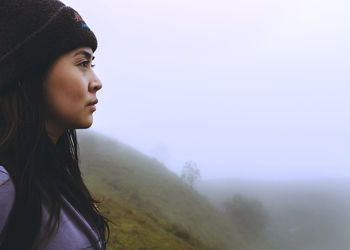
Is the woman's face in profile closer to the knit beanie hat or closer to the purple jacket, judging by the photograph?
the knit beanie hat

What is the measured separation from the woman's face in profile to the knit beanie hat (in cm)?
9

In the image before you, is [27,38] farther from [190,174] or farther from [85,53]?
[190,174]

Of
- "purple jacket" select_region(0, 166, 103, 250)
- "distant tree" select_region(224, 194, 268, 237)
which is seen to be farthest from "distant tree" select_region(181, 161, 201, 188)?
"purple jacket" select_region(0, 166, 103, 250)

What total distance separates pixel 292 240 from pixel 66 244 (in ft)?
283

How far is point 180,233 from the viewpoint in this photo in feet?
55.8

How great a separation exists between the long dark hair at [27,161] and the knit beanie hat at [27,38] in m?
0.07

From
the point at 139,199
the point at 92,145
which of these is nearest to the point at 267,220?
the point at 139,199

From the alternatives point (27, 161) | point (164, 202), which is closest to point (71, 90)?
point (27, 161)

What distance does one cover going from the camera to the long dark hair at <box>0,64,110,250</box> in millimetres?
1159

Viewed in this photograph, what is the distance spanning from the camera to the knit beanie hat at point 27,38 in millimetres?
1435

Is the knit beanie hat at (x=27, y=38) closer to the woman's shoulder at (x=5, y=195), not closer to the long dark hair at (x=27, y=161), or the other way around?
the long dark hair at (x=27, y=161)

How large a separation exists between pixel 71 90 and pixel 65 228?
95 cm

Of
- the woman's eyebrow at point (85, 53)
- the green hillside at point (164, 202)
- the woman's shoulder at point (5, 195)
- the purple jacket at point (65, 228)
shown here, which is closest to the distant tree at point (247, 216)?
the green hillside at point (164, 202)

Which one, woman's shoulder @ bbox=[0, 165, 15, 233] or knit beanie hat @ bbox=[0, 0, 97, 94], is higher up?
knit beanie hat @ bbox=[0, 0, 97, 94]
